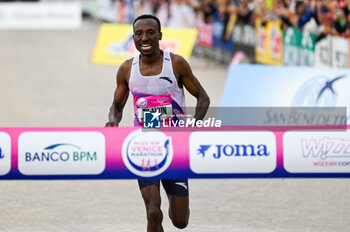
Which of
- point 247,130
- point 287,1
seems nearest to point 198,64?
point 287,1

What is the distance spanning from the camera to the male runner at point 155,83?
21.2 feet

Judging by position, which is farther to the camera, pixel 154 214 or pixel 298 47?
pixel 298 47

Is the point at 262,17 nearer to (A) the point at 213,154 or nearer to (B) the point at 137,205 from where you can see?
(B) the point at 137,205

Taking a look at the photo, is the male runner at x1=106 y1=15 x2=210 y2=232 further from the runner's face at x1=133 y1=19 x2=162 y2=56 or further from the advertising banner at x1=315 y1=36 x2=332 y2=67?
the advertising banner at x1=315 y1=36 x2=332 y2=67

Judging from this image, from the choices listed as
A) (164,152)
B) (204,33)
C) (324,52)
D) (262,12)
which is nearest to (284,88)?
(164,152)

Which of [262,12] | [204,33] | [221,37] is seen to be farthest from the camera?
[204,33]

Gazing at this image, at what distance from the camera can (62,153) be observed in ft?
19.4

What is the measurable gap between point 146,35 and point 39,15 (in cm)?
3128

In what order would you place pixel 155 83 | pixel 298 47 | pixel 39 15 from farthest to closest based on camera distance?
1. pixel 39 15
2. pixel 298 47
3. pixel 155 83

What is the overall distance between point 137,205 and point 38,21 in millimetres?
29217

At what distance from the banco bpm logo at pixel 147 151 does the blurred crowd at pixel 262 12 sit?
Answer: 9.12 m

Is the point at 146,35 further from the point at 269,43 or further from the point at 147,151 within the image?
the point at 269,43

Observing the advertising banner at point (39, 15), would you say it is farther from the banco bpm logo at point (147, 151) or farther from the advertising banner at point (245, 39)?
the banco bpm logo at point (147, 151)

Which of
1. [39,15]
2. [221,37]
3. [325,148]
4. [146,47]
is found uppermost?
[146,47]
